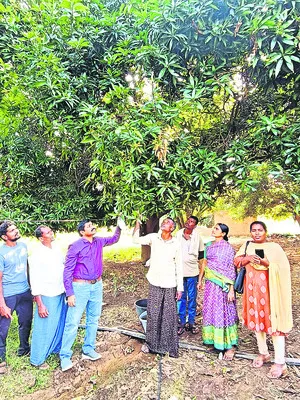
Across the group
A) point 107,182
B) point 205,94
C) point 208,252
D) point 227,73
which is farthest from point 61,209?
point 227,73

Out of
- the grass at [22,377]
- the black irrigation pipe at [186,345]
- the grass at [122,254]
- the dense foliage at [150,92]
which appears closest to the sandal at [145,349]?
the black irrigation pipe at [186,345]

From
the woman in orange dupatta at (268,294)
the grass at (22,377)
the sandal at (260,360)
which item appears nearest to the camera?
the grass at (22,377)

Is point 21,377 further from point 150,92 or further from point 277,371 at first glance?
point 150,92

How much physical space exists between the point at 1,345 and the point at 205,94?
11.1ft

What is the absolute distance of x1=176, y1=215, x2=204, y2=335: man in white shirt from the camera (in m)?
4.29

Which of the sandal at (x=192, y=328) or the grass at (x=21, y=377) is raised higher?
the sandal at (x=192, y=328)

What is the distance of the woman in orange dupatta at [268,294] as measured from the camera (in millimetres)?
3268

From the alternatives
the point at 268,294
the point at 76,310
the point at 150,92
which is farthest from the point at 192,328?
the point at 150,92

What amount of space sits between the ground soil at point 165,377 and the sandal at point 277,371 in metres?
0.05

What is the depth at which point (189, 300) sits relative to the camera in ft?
14.2

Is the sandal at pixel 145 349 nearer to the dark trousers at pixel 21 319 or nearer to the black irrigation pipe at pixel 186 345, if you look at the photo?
the black irrigation pipe at pixel 186 345

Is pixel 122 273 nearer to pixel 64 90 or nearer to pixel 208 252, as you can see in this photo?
pixel 208 252

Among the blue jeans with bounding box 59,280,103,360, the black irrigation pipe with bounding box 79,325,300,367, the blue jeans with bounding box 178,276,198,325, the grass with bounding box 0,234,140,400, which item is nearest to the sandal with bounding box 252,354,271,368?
the black irrigation pipe with bounding box 79,325,300,367

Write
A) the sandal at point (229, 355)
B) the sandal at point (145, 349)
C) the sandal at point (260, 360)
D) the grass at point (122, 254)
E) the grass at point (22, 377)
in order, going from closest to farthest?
the grass at point (22, 377), the sandal at point (260, 360), the sandal at point (229, 355), the sandal at point (145, 349), the grass at point (122, 254)
